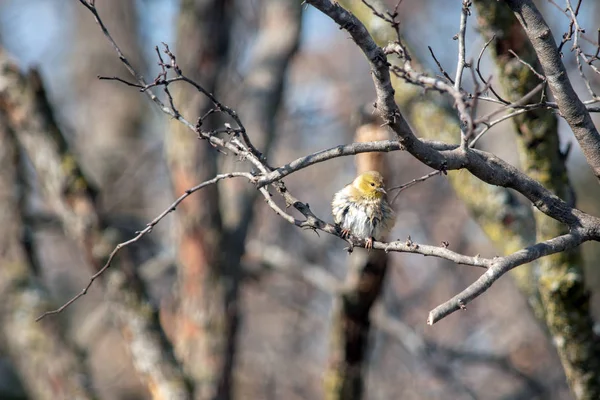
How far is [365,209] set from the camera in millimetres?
3520

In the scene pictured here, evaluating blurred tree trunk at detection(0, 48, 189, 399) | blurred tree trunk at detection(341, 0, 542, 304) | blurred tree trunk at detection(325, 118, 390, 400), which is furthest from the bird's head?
blurred tree trunk at detection(0, 48, 189, 399)

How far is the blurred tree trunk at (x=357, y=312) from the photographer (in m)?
4.29

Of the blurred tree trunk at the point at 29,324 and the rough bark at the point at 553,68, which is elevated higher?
the blurred tree trunk at the point at 29,324

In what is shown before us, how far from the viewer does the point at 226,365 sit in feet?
19.4

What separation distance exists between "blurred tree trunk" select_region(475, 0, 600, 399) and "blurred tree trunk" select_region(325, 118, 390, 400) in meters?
0.80

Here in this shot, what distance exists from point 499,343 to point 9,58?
7.39 m

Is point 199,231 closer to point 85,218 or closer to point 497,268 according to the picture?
point 85,218

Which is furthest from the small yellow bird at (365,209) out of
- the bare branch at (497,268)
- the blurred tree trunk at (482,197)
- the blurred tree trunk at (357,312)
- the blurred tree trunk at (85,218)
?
the blurred tree trunk at (85,218)

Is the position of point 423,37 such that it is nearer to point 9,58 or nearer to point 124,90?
point 124,90

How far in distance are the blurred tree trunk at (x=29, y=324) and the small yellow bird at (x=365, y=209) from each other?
2.95 metres

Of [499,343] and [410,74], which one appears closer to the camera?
[410,74]

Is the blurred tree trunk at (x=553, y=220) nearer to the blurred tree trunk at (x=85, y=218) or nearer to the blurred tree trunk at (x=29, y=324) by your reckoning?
the blurred tree trunk at (x=85, y=218)

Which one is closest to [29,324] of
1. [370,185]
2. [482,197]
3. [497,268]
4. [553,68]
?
[370,185]

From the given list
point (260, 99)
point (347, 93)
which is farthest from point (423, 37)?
point (260, 99)
